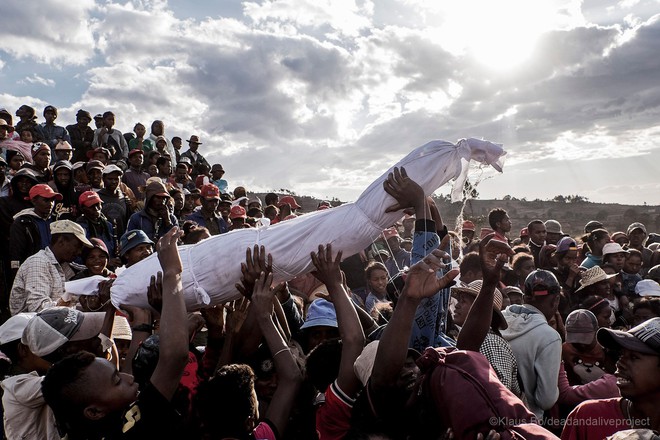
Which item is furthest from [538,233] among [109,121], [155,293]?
[109,121]

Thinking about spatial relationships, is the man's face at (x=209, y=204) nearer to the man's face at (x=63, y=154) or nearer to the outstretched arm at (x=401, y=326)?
the man's face at (x=63, y=154)

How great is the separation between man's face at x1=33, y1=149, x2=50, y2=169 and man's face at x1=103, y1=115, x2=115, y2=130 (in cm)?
340

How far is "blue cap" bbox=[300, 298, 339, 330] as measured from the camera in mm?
3553

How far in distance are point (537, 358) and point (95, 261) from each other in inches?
158

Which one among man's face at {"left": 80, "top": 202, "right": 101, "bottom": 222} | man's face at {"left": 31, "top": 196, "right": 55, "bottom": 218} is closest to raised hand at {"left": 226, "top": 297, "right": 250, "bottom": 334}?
man's face at {"left": 80, "top": 202, "right": 101, "bottom": 222}

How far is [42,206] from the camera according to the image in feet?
18.7

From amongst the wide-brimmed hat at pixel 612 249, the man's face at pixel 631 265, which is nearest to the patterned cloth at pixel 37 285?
the wide-brimmed hat at pixel 612 249

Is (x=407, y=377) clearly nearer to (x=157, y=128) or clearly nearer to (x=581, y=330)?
(x=581, y=330)

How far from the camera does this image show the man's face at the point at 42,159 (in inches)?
308

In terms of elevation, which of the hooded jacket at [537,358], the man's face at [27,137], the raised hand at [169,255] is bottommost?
the hooded jacket at [537,358]

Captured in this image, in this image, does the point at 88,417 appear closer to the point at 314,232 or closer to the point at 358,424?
the point at 358,424

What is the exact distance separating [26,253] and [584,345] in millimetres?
5706

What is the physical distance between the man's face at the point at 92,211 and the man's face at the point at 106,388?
13.1ft

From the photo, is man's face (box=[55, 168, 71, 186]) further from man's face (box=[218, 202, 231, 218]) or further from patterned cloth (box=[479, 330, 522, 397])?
patterned cloth (box=[479, 330, 522, 397])
